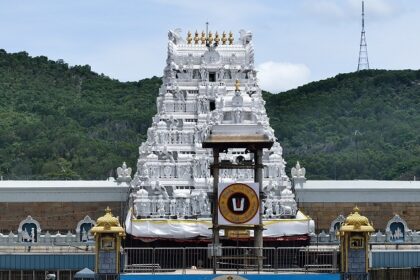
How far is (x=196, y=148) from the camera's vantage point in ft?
255

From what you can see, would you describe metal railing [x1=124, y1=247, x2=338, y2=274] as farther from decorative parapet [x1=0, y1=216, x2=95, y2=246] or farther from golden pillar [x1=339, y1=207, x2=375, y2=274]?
decorative parapet [x1=0, y1=216, x2=95, y2=246]

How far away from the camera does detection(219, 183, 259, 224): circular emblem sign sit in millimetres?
58594

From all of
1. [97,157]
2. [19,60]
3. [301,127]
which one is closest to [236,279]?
[97,157]

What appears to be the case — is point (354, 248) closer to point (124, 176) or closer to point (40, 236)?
point (40, 236)

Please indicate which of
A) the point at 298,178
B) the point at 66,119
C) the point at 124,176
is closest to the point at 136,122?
the point at 66,119

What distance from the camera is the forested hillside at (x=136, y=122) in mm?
137750

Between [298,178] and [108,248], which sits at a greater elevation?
[298,178]

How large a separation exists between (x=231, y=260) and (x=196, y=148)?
1815 centimetres

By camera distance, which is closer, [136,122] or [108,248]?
[108,248]

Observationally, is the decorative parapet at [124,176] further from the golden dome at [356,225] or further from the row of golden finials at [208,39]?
the golden dome at [356,225]

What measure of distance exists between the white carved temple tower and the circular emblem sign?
11.2 m

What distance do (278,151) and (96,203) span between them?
1151cm

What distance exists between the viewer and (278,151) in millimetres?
77938

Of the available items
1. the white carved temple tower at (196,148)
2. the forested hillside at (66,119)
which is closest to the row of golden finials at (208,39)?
the white carved temple tower at (196,148)
